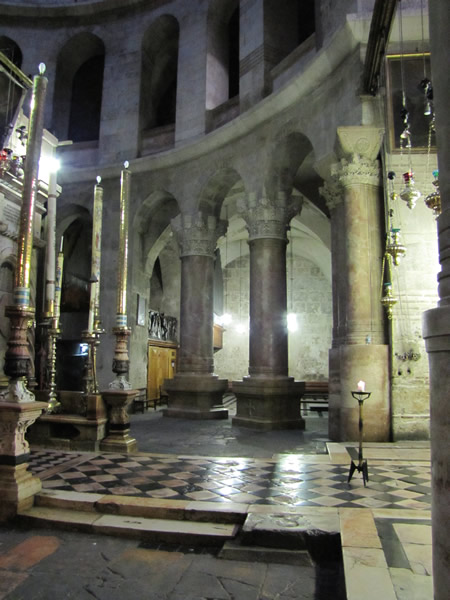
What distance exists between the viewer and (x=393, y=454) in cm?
609

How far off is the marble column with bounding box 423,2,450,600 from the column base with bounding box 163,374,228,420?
9.48 meters

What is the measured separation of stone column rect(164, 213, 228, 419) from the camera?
1140 centimetres

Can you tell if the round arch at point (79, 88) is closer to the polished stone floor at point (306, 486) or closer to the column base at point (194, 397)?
the column base at point (194, 397)

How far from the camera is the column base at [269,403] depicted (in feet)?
31.2

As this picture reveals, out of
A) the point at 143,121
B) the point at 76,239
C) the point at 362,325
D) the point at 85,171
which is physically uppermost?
the point at 143,121

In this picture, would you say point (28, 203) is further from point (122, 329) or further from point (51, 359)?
point (51, 359)

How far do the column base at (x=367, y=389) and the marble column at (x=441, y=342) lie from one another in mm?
5225

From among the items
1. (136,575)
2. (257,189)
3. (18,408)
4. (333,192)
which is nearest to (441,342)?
(136,575)

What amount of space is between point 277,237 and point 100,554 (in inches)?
308

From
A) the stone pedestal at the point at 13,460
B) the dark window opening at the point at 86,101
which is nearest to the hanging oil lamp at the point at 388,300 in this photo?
the stone pedestal at the point at 13,460

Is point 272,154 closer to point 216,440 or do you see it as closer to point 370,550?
point 216,440

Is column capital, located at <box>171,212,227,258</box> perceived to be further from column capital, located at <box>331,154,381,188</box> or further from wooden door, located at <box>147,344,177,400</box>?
column capital, located at <box>331,154,381,188</box>

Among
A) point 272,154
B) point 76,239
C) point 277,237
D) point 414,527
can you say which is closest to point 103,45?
point 76,239

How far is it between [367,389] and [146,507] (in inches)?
162
